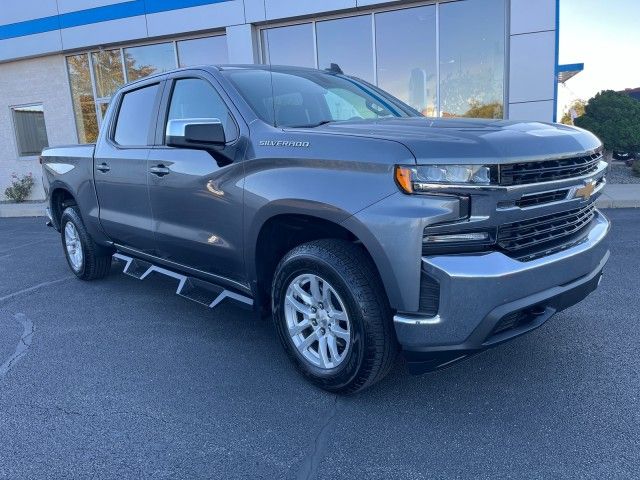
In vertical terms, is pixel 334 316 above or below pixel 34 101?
below

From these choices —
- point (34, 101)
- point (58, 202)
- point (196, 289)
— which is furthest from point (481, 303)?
point (34, 101)

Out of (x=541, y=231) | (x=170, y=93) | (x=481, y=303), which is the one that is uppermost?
(x=170, y=93)

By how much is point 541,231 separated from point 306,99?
1.83m

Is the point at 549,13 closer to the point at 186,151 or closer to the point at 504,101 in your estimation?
the point at 504,101

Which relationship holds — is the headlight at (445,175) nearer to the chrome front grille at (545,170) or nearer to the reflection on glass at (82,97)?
the chrome front grille at (545,170)

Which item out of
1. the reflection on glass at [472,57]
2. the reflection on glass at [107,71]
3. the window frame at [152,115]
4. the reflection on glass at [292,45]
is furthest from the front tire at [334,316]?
the reflection on glass at [107,71]

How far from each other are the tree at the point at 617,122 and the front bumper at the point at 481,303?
10389 millimetres

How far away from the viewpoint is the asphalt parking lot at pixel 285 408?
2.42 meters

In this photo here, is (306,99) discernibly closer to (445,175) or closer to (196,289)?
(445,175)

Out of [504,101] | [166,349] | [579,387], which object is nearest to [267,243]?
[166,349]

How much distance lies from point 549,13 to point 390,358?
861cm

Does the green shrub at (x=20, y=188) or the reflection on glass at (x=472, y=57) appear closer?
the reflection on glass at (x=472, y=57)

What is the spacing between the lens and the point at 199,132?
313 centimetres

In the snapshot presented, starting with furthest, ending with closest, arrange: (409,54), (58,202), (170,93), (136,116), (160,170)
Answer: (409,54) < (58,202) < (136,116) < (170,93) < (160,170)
